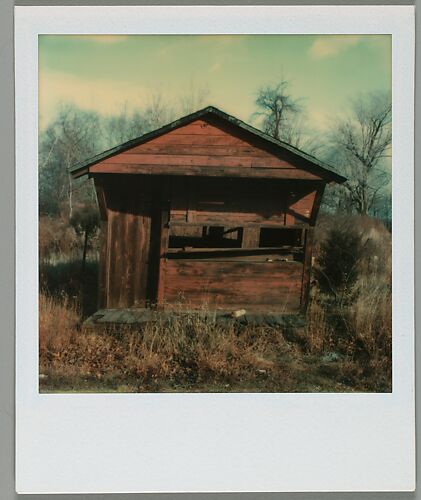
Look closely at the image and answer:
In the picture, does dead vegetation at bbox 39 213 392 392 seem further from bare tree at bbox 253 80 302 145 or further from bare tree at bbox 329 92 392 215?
bare tree at bbox 253 80 302 145

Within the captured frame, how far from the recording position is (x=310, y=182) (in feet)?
21.9

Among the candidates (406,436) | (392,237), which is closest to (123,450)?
(406,436)

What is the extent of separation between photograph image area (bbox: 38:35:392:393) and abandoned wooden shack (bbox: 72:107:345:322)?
19 mm

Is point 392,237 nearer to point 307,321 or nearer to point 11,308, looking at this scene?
point 307,321

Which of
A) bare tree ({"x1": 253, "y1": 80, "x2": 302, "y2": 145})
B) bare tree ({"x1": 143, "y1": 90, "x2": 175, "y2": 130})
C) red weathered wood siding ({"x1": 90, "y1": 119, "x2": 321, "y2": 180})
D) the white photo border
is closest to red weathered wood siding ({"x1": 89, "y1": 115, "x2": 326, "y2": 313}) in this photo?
red weathered wood siding ({"x1": 90, "y1": 119, "x2": 321, "y2": 180})

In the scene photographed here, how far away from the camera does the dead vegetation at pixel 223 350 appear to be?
5867 mm

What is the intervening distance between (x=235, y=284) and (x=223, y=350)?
3.18 feet

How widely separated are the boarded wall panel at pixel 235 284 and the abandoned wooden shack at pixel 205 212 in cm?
1

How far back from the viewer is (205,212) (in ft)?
22.0

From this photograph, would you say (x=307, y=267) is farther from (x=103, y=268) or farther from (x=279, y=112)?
(x=103, y=268)

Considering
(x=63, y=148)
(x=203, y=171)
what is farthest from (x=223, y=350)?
(x=63, y=148)

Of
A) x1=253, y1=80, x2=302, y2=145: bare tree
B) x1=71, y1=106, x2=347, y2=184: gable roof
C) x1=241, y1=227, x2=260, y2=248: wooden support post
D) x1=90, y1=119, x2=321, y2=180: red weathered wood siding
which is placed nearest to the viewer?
x1=253, y1=80, x2=302, y2=145: bare tree

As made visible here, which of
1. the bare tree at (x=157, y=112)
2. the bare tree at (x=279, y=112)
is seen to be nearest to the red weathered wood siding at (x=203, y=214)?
the bare tree at (x=157, y=112)

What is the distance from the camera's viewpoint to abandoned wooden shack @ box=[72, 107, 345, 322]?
6.20 m
